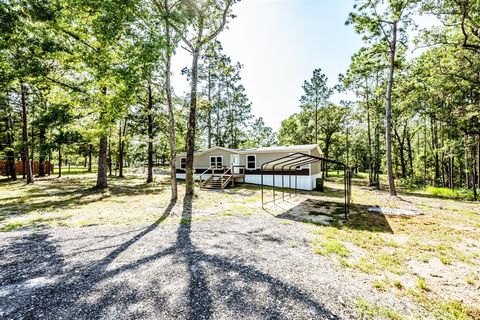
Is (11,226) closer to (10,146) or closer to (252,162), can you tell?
(252,162)

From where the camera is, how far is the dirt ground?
288 centimetres

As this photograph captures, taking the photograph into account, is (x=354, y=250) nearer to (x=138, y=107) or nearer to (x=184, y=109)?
(x=184, y=109)

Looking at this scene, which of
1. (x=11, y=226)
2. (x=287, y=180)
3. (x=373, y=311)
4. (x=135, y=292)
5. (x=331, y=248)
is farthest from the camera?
(x=287, y=180)

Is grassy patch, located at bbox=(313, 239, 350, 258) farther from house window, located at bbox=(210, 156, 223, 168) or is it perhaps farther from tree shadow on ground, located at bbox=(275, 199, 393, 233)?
house window, located at bbox=(210, 156, 223, 168)

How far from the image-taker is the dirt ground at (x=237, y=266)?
2.88 meters

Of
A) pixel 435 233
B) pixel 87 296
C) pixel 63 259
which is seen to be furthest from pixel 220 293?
pixel 435 233

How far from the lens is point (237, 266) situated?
3.98 meters

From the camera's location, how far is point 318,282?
3.49 metres

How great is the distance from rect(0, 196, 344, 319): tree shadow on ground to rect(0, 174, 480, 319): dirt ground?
0.06 feet

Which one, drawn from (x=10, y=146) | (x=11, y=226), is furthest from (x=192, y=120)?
(x=10, y=146)

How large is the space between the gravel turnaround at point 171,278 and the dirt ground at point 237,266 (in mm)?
19

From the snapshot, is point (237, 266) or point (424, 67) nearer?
point (237, 266)

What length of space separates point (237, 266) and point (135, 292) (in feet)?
5.79

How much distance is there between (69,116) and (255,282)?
45.4 ft
